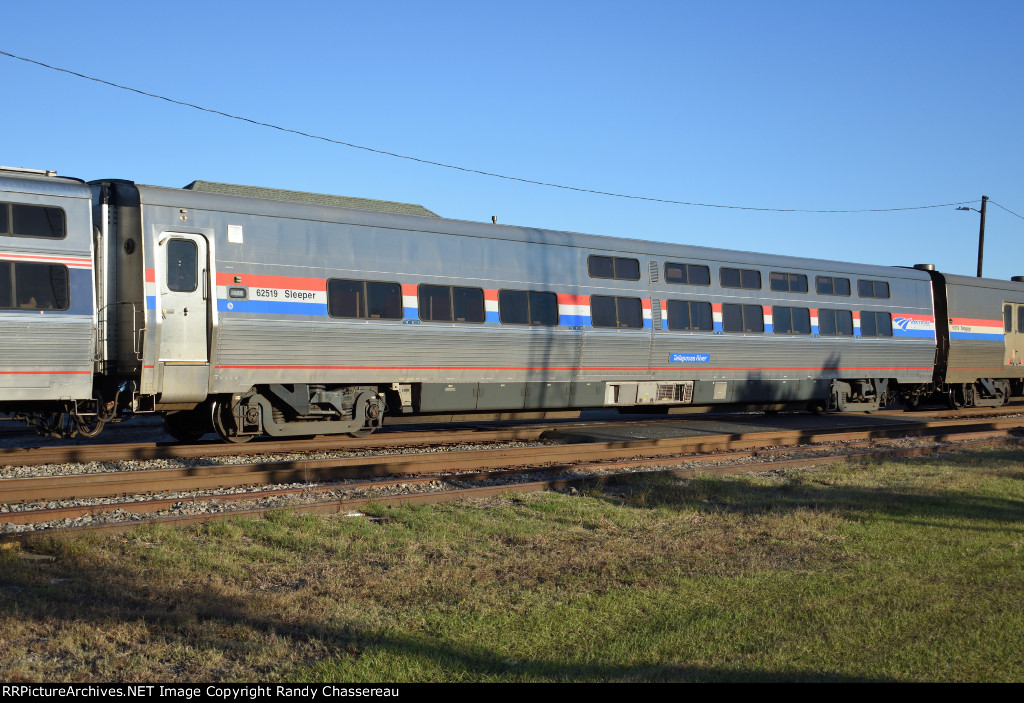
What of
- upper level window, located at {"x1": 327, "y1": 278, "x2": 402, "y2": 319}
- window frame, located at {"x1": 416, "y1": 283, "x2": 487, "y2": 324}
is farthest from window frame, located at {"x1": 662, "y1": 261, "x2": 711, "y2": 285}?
upper level window, located at {"x1": 327, "y1": 278, "x2": 402, "y2": 319}

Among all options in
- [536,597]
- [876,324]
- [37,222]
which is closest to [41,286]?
[37,222]

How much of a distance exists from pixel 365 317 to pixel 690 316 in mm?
7532

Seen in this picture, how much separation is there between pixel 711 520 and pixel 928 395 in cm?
1860

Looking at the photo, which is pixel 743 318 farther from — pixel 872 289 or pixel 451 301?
pixel 451 301

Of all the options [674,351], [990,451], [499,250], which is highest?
[499,250]

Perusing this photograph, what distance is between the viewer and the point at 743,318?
19.1 m

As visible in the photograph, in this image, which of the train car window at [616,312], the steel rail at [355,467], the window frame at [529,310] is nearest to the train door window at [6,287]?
the steel rail at [355,467]

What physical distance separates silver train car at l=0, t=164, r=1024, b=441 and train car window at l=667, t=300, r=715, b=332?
0.04 metres

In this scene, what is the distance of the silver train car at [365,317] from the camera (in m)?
11.6

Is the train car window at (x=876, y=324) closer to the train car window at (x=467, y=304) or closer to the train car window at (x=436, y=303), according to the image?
the train car window at (x=467, y=304)

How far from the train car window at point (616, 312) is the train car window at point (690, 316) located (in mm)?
893

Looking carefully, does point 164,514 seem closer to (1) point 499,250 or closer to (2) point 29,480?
(2) point 29,480

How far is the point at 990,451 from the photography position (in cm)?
1504
